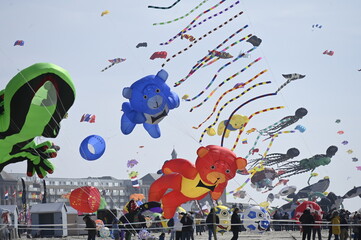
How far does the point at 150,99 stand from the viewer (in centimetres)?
2767

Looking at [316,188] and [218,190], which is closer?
[218,190]

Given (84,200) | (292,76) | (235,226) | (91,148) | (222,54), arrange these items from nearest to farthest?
(235,226) → (91,148) → (222,54) → (84,200) → (292,76)

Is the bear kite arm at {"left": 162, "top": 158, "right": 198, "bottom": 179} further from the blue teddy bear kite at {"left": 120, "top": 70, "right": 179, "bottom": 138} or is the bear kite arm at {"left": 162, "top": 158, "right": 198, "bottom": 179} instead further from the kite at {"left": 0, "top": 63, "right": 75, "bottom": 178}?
the kite at {"left": 0, "top": 63, "right": 75, "bottom": 178}

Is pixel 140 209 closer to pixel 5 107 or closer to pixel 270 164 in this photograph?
pixel 5 107

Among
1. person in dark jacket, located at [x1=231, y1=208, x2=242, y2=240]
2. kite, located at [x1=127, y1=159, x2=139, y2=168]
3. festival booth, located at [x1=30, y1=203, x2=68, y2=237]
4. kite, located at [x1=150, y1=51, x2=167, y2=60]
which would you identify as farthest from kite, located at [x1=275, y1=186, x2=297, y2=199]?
person in dark jacket, located at [x1=231, y1=208, x2=242, y2=240]

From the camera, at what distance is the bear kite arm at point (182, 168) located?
2956cm

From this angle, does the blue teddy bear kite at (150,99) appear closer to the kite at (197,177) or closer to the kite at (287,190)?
the kite at (197,177)

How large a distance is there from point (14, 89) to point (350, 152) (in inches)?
1852

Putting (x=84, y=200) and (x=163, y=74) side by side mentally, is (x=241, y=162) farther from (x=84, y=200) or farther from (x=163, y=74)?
(x=84, y=200)

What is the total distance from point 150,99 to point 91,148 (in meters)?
3.10

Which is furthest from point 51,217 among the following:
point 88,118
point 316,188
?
point 316,188

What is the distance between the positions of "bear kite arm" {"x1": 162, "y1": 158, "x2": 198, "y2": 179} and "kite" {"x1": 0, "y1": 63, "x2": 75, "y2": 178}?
8.35 meters

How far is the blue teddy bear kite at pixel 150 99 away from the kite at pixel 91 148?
1.62 metres

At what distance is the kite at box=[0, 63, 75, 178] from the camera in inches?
829
